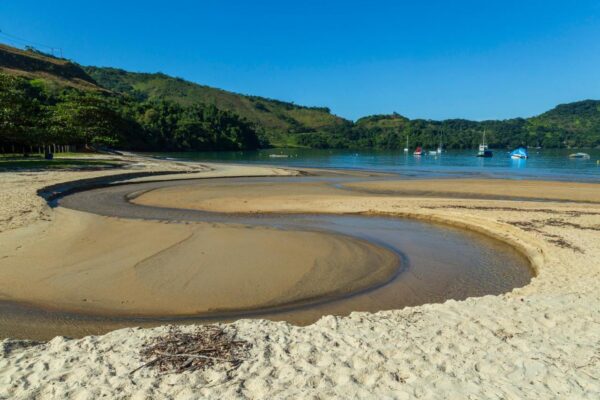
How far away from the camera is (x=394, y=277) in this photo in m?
11.3

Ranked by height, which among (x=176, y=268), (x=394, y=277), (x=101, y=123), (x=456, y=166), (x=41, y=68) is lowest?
(x=394, y=277)

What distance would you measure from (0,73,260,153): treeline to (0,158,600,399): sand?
3962 centimetres

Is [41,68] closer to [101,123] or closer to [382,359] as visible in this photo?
[101,123]

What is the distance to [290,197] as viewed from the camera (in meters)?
26.4

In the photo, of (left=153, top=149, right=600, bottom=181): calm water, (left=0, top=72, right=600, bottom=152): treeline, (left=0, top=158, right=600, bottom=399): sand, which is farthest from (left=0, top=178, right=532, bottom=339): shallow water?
(left=153, top=149, right=600, bottom=181): calm water

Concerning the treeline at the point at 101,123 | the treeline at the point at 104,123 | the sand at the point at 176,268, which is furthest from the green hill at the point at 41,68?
the sand at the point at 176,268

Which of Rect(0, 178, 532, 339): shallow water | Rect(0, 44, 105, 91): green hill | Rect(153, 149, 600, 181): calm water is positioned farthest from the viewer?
Rect(0, 44, 105, 91): green hill

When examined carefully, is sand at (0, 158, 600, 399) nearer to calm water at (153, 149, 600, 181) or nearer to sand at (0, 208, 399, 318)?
sand at (0, 208, 399, 318)

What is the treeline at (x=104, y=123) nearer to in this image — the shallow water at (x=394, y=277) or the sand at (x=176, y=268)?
the shallow water at (x=394, y=277)

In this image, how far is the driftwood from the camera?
18.1 ft

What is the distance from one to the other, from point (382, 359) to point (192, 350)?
2.56 meters

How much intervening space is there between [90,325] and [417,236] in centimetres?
1178

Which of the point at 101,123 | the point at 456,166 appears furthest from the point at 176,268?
the point at 456,166

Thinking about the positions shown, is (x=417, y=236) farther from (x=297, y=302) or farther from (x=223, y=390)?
(x=223, y=390)
